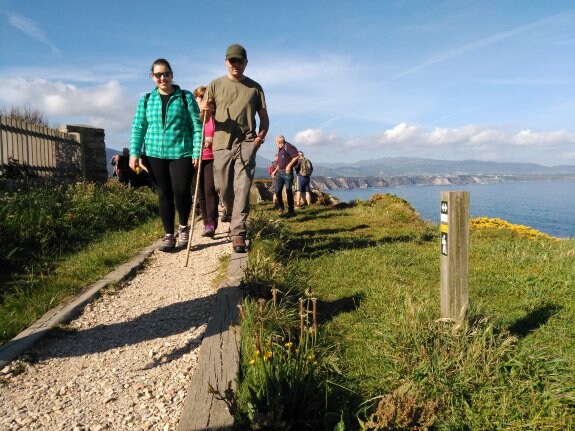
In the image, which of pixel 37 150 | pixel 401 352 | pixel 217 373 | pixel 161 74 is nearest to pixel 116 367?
pixel 217 373

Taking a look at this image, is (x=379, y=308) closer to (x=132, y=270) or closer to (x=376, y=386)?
(x=376, y=386)

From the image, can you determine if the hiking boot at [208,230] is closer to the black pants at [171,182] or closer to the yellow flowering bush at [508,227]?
the black pants at [171,182]

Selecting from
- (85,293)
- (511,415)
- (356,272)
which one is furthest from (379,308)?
(85,293)

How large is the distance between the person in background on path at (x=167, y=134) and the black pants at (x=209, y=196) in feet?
3.75

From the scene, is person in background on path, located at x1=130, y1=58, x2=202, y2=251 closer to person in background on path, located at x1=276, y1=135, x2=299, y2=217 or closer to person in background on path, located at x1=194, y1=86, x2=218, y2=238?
person in background on path, located at x1=194, y1=86, x2=218, y2=238

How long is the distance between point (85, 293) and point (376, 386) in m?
2.98

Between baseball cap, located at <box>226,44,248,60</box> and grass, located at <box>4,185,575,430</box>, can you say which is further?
baseball cap, located at <box>226,44,248,60</box>

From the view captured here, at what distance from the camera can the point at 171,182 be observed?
6.12 m

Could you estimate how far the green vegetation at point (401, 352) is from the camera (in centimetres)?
253

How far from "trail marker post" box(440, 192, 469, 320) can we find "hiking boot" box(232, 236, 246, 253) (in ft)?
9.24

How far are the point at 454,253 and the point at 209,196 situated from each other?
463 cm

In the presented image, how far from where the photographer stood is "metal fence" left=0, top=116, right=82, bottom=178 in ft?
34.4

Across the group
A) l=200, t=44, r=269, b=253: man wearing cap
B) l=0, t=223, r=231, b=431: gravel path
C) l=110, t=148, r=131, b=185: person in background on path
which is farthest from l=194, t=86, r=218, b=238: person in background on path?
l=110, t=148, r=131, b=185: person in background on path

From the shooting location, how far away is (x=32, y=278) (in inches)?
198
